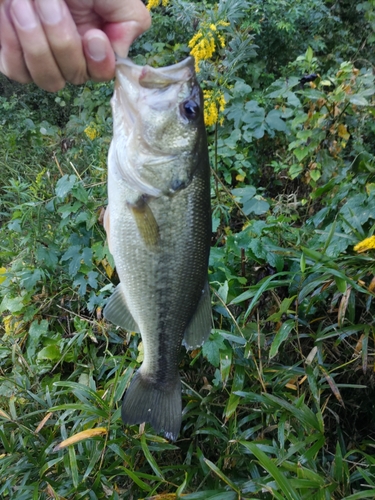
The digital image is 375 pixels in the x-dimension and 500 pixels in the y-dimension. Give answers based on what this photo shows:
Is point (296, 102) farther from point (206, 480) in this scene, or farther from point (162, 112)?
point (206, 480)

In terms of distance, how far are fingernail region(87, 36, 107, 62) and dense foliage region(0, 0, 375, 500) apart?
123 centimetres

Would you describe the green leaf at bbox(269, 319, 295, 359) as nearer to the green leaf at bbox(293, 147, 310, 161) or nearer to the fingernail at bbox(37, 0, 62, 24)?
the green leaf at bbox(293, 147, 310, 161)

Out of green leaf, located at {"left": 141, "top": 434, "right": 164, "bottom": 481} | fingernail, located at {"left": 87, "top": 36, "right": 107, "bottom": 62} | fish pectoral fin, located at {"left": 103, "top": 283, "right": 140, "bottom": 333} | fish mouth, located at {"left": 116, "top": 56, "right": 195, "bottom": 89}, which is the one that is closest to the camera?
fingernail, located at {"left": 87, "top": 36, "right": 107, "bottom": 62}

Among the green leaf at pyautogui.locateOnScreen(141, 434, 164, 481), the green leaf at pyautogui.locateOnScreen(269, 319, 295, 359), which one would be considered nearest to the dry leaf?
the green leaf at pyautogui.locateOnScreen(141, 434, 164, 481)

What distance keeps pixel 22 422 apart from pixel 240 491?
4.12ft

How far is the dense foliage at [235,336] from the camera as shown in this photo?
1.88m

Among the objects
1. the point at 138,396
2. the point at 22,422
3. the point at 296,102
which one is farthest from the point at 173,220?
the point at 296,102

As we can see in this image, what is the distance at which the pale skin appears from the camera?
111cm

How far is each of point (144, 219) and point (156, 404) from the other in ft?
2.53

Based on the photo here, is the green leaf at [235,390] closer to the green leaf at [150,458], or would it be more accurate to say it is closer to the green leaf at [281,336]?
the green leaf at [281,336]

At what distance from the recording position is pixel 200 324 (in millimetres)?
1579

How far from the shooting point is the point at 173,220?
1403 mm

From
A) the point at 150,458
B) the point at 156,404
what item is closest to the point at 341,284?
the point at 156,404

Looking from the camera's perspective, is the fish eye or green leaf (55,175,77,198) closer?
the fish eye
